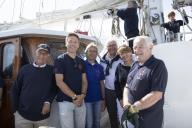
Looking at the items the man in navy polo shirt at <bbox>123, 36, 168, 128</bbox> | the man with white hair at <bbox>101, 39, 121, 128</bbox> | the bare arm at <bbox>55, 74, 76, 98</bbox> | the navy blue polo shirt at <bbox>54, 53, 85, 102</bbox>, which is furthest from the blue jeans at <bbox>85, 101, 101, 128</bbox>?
the man in navy polo shirt at <bbox>123, 36, 168, 128</bbox>

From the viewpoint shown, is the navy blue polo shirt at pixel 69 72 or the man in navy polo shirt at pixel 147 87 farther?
the navy blue polo shirt at pixel 69 72

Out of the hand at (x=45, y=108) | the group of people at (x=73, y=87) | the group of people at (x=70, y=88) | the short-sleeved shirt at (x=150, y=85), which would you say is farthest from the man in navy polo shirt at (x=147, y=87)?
the hand at (x=45, y=108)

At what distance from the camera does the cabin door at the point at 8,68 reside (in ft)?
20.6

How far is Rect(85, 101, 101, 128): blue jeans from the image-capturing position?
230 inches

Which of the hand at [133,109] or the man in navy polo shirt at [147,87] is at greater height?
the man in navy polo shirt at [147,87]

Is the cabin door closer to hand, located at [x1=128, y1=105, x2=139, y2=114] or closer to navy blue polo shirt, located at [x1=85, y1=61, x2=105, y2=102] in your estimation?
navy blue polo shirt, located at [x1=85, y1=61, x2=105, y2=102]

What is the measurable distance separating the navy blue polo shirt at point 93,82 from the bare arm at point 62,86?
480 millimetres

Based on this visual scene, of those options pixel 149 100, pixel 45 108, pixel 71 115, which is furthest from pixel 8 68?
pixel 149 100

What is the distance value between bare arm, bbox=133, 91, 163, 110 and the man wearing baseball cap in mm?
1625

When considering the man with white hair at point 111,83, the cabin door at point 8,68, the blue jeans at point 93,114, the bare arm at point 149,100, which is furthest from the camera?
the cabin door at point 8,68

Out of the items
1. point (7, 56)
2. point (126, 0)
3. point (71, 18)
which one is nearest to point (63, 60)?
point (7, 56)

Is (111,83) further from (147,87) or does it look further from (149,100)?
(149,100)

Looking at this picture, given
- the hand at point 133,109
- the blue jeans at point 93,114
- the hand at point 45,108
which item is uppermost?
the hand at point 133,109

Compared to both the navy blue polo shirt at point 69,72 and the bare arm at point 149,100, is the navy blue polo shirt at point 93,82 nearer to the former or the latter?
the navy blue polo shirt at point 69,72
